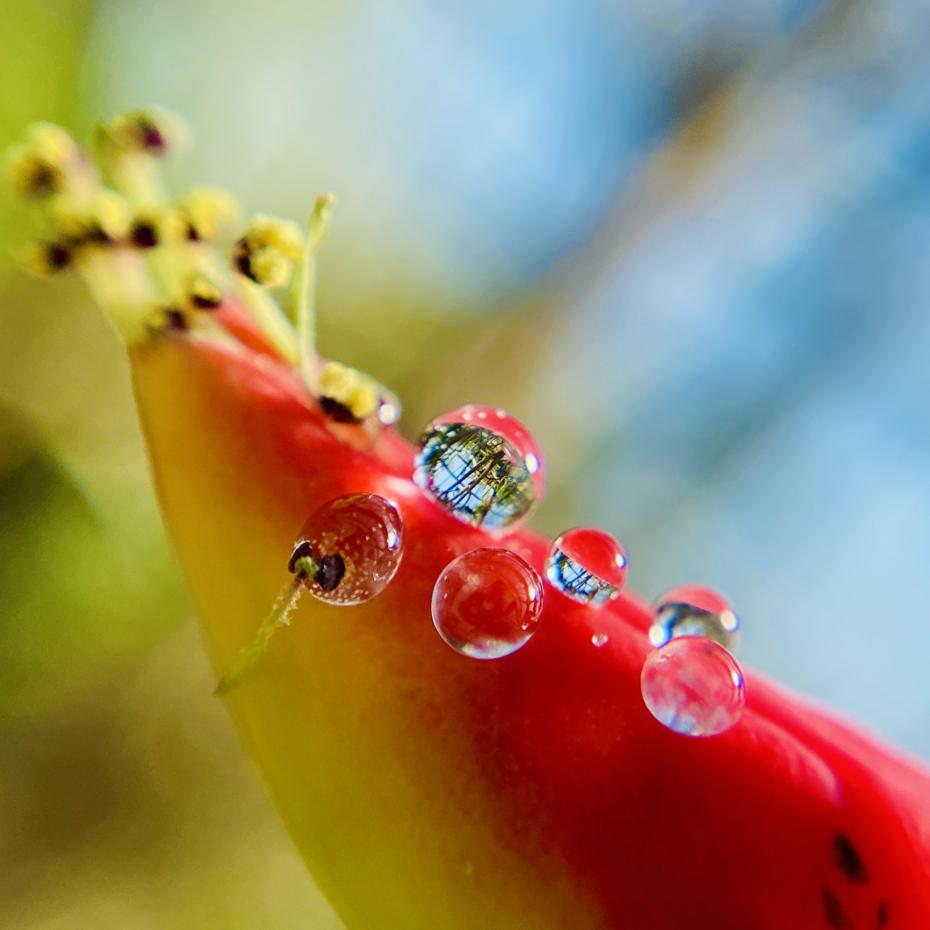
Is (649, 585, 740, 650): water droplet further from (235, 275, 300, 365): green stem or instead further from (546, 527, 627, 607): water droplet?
(235, 275, 300, 365): green stem

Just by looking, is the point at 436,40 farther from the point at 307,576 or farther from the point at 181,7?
the point at 307,576

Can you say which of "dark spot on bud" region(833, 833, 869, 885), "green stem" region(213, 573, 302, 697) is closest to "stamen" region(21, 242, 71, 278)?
"green stem" region(213, 573, 302, 697)

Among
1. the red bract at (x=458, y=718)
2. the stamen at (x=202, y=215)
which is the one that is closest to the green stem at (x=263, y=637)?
the red bract at (x=458, y=718)

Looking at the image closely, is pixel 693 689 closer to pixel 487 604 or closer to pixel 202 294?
pixel 487 604

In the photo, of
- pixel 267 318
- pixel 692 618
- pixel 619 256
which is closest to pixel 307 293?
pixel 267 318

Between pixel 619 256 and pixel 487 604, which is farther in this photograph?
pixel 619 256

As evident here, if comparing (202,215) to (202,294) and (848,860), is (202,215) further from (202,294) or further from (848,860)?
(848,860)

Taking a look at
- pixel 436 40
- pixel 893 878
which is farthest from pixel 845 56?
pixel 893 878

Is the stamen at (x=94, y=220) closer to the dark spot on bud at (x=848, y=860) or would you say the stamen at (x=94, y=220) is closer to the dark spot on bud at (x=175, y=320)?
the dark spot on bud at (x=175, y=320)
